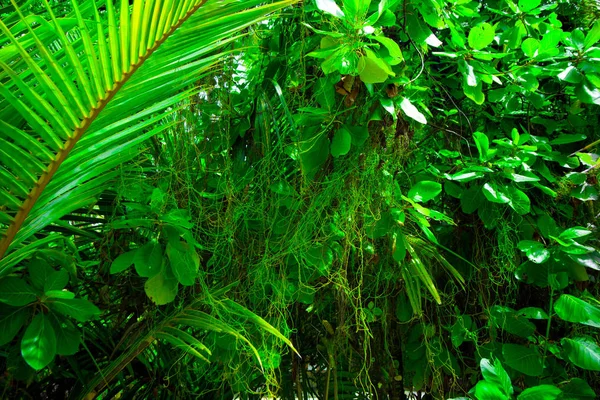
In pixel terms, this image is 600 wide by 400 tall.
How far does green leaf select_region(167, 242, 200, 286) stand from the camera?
1.15m

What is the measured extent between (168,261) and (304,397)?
697 mm

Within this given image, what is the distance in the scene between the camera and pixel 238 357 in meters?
1.34

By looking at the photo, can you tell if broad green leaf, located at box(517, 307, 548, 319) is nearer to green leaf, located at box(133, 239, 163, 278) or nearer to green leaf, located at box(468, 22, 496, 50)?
green leaf, located at box(468, 22, 496, 50)

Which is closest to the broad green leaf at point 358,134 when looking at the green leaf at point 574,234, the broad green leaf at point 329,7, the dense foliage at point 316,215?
the dense foliage at point 316,215

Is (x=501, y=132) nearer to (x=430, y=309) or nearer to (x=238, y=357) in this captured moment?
(x=430, y=309)

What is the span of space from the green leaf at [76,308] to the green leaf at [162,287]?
12cm

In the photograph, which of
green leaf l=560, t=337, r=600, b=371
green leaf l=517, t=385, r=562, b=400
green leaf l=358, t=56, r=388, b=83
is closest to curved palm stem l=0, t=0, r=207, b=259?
green leaf l=358, t=56, r=388, b=83

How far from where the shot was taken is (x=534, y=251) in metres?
1.39

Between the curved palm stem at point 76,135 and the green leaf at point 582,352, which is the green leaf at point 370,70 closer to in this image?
the curved palm stem at point 76,135

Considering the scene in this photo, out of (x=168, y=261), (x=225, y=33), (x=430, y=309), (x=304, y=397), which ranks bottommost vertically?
(x=304, y=397)

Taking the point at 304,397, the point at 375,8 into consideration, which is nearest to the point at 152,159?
the point at 375,8

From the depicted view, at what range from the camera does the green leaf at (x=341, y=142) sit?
1136 mm

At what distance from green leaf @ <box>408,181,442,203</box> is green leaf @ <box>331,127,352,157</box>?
0.23 m

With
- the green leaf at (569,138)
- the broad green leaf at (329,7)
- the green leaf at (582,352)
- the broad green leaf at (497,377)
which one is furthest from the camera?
the green leaf at (569,138)
